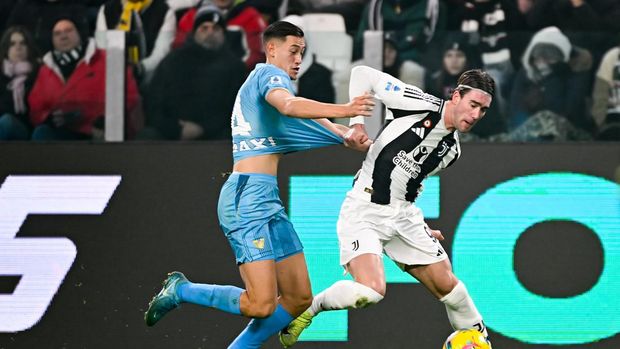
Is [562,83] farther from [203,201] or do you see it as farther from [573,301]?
[203,201]

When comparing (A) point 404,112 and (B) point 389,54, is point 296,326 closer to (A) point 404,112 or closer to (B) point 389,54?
(A) point 404,112

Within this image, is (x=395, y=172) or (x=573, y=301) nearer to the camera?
(x=395, y=172)

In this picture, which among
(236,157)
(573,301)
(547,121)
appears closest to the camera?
(236,157)

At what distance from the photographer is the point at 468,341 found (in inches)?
264

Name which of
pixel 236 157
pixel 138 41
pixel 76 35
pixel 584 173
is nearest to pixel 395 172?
pixel 236 157

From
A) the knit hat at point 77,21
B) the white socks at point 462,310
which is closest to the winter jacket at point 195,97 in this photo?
the knit hat at point 77,21

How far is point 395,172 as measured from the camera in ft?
21.8

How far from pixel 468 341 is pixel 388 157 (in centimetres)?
125

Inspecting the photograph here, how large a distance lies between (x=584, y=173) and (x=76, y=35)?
4041 mm

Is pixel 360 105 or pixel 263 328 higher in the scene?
pixel 360 105

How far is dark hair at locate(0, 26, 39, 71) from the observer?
832 centimetres

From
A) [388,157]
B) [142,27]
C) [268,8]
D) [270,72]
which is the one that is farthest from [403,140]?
[142,27]

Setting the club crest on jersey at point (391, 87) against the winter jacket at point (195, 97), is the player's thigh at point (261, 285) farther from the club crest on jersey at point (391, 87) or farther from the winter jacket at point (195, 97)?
the winter jacket at point (195, 97)

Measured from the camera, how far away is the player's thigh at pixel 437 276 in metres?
6.76
